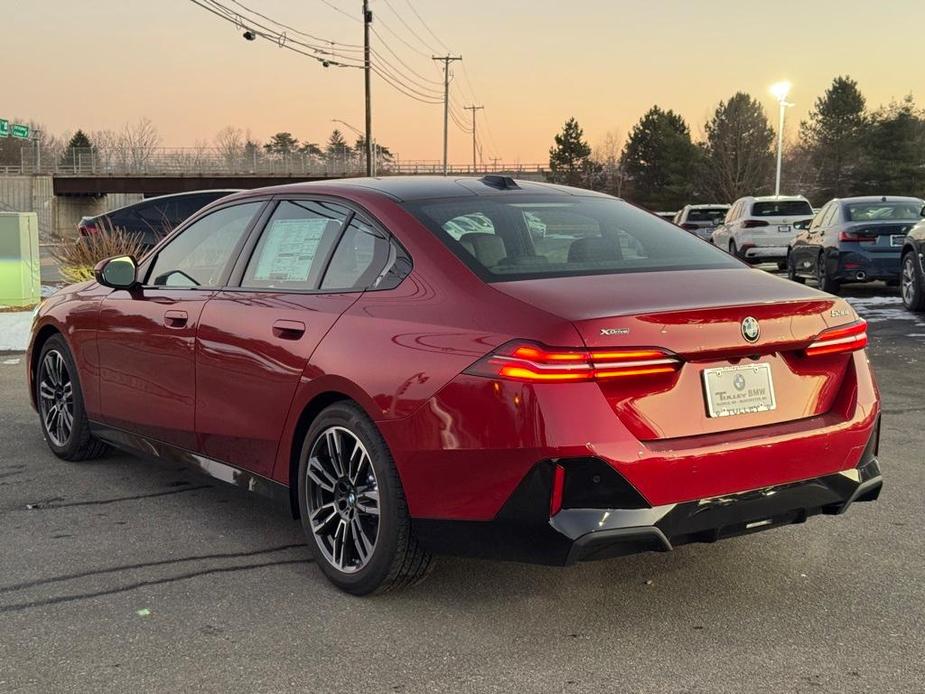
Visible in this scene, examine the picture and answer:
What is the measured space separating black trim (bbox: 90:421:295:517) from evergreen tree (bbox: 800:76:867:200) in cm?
9366

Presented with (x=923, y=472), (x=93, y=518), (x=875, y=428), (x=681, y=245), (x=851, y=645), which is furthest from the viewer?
(x=923, y=472)

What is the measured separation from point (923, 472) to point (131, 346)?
426 centimetres

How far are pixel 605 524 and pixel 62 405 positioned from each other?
401 centimetres

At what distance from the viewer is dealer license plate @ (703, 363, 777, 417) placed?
3332mm

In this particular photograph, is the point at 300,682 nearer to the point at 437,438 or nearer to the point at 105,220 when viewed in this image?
the point at 437,438

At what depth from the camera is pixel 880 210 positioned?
1581cm

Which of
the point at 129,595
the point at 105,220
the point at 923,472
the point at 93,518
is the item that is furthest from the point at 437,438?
the point at 105,220

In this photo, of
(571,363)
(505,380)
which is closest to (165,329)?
(505,380)

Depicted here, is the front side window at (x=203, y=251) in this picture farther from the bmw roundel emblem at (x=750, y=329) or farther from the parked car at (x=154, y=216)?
the parked car at (x=154, y=216)

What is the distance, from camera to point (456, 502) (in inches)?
134

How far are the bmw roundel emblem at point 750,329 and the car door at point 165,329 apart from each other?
2382 mm

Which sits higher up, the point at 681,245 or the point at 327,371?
the point at 681,245

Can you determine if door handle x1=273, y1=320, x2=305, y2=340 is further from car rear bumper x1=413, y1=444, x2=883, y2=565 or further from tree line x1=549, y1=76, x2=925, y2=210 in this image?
tree line x1=549, y1=76, x2=925, y2=210

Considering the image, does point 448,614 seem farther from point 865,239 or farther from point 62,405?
point 865,239
